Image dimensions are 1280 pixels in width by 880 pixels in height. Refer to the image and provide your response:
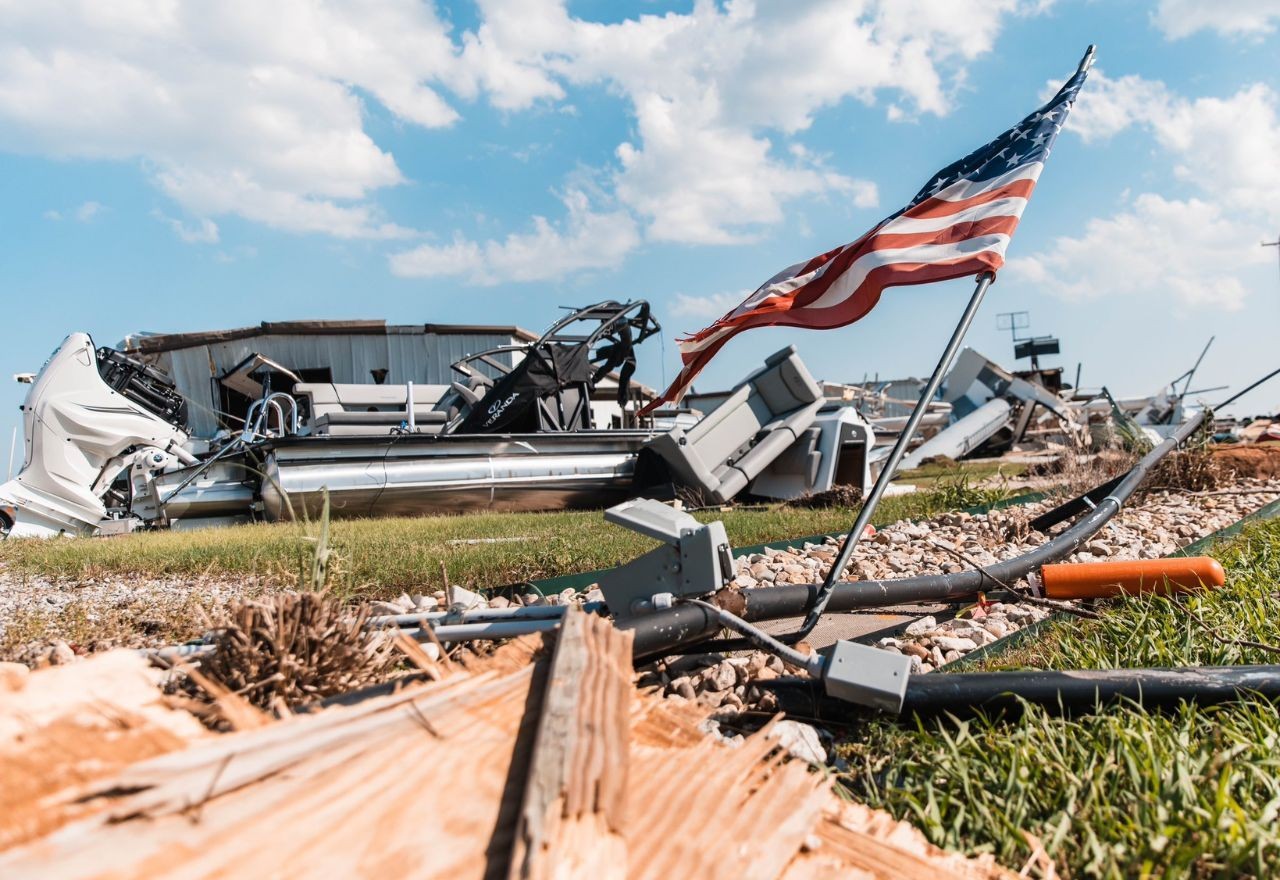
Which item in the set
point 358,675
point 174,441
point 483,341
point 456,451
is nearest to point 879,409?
point 483,341

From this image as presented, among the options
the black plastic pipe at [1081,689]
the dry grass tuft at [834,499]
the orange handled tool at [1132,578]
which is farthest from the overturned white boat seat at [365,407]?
the black plastic pipe at [1081,689]

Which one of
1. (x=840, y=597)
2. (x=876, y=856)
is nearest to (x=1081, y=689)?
(x=876, y=856)

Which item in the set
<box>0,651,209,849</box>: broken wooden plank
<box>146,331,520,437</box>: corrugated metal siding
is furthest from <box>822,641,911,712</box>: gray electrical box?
<box>146,331,520,437</box>: corrugated metal siding

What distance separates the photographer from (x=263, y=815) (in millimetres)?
1371

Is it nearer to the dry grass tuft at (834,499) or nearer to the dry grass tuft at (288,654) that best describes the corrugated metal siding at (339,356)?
the dry grass tuft at (834,499)

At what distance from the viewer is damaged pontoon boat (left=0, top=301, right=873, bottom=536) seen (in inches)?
436

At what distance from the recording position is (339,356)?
24.9 metres

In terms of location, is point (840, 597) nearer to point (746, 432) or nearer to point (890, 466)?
point (890, 466)

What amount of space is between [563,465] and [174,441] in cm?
582

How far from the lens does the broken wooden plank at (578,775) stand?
1.34 metres

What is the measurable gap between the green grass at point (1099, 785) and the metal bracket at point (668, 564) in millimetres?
784

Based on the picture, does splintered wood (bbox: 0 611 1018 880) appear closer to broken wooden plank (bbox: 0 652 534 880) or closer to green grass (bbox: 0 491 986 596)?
broken wooden plank (bbox: 0 652 534 880)

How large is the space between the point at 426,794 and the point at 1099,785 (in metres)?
1.49

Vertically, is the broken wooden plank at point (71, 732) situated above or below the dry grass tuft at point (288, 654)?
above
